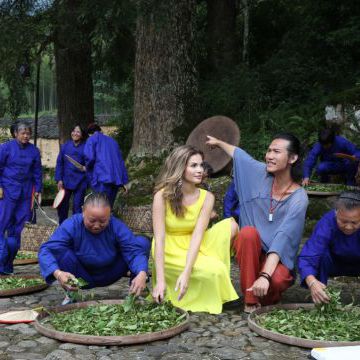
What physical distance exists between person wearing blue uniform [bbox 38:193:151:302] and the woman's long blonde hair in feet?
1.34

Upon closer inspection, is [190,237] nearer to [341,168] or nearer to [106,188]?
[106,188]

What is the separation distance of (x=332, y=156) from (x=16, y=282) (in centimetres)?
537

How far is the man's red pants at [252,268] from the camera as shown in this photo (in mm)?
4836

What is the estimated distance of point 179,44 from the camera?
10.5 meters

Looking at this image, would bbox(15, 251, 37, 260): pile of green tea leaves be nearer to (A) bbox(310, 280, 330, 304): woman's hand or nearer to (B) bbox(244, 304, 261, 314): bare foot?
(B) bbox(244, 304, 261, 314): bare foot

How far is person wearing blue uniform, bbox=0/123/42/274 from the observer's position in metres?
7.42

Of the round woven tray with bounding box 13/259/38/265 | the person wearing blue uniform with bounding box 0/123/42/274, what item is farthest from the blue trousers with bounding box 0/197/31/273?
the round woven tray with bounding box 13/259/38/265

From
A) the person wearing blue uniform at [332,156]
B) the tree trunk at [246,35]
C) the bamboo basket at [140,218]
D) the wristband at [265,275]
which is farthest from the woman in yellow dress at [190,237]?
the tree trunk at [246,35]

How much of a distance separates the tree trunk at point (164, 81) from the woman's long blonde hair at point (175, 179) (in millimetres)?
5441

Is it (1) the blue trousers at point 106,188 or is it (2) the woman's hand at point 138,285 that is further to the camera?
(1) the blue trousers at point 106,188

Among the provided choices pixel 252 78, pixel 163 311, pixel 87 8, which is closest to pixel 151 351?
pixel 163 311

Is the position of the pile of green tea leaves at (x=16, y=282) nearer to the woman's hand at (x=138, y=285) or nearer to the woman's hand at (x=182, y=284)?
the woman's hand at (x=138, y=285)

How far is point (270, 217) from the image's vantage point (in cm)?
509

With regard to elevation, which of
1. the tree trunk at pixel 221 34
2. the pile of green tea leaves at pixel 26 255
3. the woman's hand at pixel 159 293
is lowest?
the pile of green tea leaves at pixel 26 255
